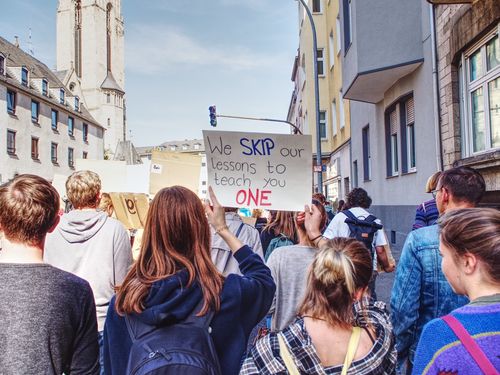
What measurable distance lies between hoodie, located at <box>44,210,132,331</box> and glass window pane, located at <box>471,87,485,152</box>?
6412mm

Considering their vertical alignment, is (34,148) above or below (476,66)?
above

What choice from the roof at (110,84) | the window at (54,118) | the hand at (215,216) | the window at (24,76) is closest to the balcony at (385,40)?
the hand at (215,216)

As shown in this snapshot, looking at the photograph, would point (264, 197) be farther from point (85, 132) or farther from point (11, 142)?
point (85, 132)

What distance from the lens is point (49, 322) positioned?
2086mm

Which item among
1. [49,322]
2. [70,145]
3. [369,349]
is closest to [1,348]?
[49,322]

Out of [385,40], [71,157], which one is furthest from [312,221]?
[71,157]

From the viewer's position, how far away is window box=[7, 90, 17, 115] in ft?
115

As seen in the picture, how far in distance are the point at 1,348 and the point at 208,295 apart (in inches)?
35.3

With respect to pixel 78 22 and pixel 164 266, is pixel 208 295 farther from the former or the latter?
pixel 78 22

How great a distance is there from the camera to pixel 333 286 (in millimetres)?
2150

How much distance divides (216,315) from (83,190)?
205 cm

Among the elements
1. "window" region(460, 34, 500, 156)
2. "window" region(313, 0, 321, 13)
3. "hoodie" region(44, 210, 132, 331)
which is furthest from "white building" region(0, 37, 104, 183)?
"hoodie" region(44, 210, 132, 331)

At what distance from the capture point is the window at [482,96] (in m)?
7.15

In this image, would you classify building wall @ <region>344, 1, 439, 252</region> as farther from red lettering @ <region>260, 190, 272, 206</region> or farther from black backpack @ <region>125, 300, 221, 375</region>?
black backpack @ <region>125, 300, 221, 375</region>
